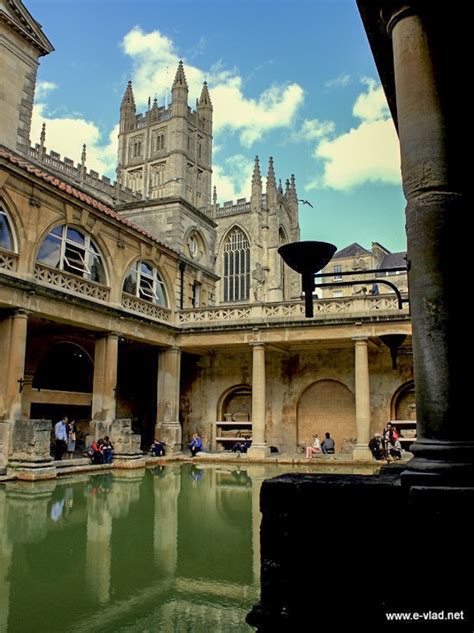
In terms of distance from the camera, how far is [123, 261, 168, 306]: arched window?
22297 mm

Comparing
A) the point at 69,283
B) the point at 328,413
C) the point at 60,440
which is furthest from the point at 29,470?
the point at 328,413

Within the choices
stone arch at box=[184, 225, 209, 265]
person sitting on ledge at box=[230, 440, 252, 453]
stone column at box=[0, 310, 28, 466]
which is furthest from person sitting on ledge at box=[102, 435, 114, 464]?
stone arch at box=[184, 225, 209, 265]

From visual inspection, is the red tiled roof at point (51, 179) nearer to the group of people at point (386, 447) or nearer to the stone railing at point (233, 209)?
the group of people at point (386, 447)

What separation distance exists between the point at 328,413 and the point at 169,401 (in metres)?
7.75

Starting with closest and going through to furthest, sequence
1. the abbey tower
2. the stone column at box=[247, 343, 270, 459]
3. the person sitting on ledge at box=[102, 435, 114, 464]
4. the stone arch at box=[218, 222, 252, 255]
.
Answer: the person sitting on ledge at box=[102, 435, 114, 464], the stone column at box=[247, 343, 270, 459], the abbey tower, the stone arch at box=[218, 222, 252, 255]

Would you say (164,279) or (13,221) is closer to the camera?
(13,221)

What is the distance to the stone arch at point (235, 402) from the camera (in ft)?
89.2

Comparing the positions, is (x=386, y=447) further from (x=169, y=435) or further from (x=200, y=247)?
(x=200, y=247)

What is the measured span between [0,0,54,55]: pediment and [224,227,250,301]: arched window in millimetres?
42886

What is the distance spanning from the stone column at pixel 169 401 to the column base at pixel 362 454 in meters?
7.51

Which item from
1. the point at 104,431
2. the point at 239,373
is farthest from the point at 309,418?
the point at 104,431

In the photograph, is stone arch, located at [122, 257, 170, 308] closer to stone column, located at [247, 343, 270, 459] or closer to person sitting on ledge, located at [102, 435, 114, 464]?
stone column, located at [247, 343, 270, 459]

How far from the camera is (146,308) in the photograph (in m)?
22.7

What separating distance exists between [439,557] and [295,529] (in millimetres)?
758
